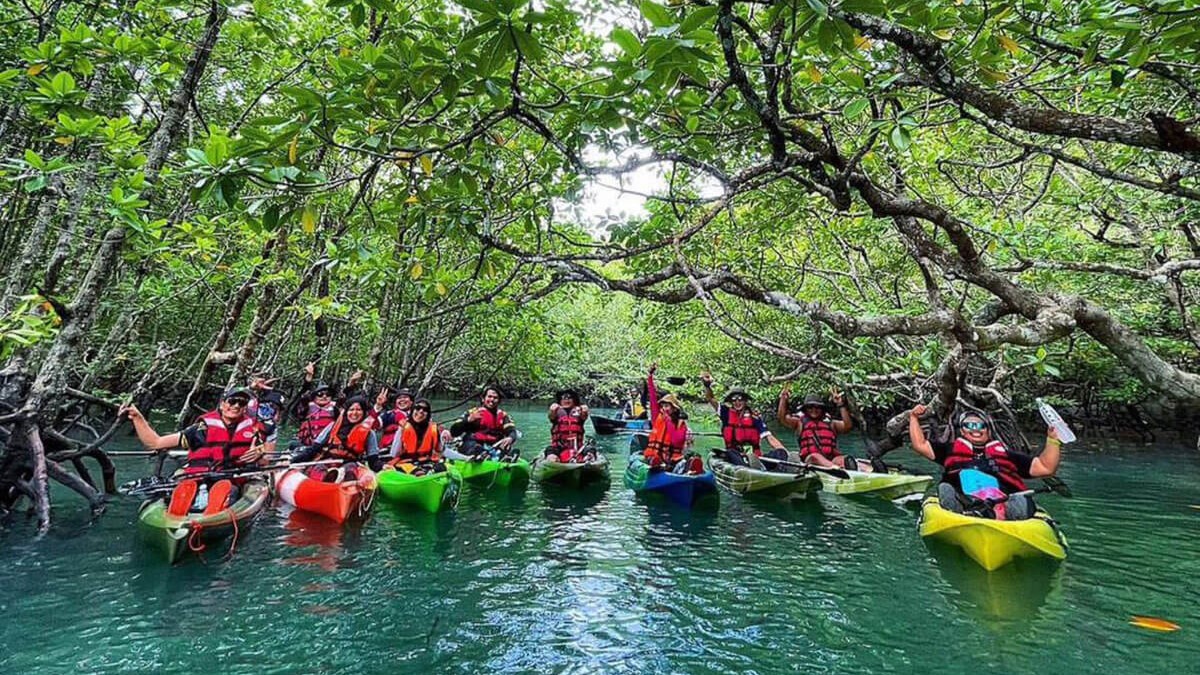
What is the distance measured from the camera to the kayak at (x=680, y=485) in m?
10.0

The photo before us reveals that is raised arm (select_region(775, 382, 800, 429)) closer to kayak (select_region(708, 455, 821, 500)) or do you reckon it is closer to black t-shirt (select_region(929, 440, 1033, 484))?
kayak (select_region(708, 455, 821, 500))

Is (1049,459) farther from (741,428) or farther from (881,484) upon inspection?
(741,428)

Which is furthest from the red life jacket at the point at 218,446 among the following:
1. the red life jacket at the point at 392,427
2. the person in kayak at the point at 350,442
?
the red life jacket at the point at 392,427

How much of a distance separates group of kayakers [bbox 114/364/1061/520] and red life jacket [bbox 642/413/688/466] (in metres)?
0.02

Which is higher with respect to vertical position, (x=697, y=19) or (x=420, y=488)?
(x=697, y=19)

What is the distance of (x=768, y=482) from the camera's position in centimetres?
1087

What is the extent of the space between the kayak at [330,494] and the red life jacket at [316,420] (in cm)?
207

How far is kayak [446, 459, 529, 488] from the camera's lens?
1136 cm

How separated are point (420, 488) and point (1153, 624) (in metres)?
8.22

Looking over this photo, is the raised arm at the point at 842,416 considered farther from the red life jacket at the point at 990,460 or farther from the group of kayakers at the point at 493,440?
the red life jacket at the point at 990,460

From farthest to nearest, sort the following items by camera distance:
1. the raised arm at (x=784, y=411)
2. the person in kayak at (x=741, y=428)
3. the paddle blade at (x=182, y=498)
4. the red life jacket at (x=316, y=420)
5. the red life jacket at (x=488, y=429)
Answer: the person in kayak at (x=741, y=428)
the red life jacket at (x=488, y=429)
the raised arm at (x=784, y=411)
the red life jacket at (x=316, y=420)
the paddle blade at (x=182, y=498)

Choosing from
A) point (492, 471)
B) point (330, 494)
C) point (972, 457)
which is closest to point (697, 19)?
point (972, 457)

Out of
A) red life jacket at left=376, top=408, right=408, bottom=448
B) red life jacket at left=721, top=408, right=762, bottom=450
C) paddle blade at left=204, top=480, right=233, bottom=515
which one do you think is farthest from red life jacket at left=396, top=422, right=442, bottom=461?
red life jacket at left=721, top=408, right=762, bottom=450

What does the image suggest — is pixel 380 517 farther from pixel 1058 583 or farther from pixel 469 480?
pixel 1058 583
